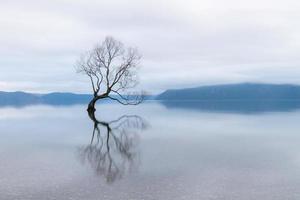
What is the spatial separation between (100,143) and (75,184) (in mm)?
10330

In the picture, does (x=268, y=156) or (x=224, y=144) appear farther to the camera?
(x=224, y=144)

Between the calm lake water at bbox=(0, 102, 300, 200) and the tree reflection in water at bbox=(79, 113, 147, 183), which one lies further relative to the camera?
the tree reflection in water at bbox=(79, 113, 147, 183)

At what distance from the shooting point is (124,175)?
45.4ft

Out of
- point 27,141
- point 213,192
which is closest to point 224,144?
point 213,192

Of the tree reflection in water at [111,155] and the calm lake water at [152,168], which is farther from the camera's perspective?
the tree reflection in water at [111,155]

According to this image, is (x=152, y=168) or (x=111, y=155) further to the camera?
(x=111, y=155)

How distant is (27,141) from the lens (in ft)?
79.8

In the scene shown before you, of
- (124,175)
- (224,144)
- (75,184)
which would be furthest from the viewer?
(224,144)

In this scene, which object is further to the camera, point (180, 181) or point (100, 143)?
point (100, 143)

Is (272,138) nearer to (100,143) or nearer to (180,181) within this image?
(100,143)

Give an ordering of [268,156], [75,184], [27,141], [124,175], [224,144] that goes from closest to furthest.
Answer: [75,184] → [124,175] → [268,156] → [224,144] → [27,141]

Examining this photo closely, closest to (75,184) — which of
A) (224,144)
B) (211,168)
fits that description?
(211,168)

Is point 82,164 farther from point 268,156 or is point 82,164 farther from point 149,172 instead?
point 268,156

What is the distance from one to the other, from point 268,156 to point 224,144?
4.41 metres
